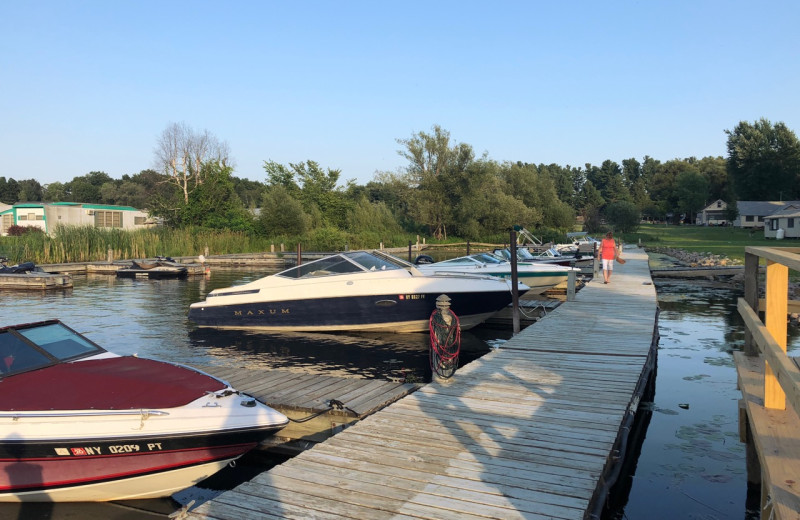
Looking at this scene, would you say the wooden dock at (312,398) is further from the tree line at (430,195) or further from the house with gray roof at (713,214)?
the house with gray roof at (713,214)

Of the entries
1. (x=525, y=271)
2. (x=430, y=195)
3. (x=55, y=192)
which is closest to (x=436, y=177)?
(x=430, y=195)

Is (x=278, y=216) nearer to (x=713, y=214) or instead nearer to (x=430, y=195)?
(x=430, y=195)

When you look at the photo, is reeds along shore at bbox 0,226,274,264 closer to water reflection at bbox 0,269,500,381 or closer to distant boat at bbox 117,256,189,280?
distant boat at bbox 117,256,189,280

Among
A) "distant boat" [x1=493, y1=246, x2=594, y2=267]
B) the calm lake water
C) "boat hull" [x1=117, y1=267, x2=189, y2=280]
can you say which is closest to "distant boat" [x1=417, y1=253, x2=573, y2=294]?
"distant boat" [x1=493, y1=246, x2=594, y2=267]

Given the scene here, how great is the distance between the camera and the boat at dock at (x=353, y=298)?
15.0m

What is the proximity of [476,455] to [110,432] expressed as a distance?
365 cm

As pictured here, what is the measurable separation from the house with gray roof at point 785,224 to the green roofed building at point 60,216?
6211 centimetres

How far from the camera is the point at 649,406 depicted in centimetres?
991

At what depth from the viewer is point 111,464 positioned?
596 cm

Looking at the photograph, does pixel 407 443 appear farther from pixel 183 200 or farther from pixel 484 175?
pixel 484 175

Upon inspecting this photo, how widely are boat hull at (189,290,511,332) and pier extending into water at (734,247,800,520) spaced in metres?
8.99

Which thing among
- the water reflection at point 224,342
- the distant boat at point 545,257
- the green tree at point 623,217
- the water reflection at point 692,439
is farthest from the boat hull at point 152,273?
the green tree at point 623,217

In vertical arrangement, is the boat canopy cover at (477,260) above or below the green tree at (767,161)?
below

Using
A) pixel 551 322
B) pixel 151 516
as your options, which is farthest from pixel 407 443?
pixel 551 322
